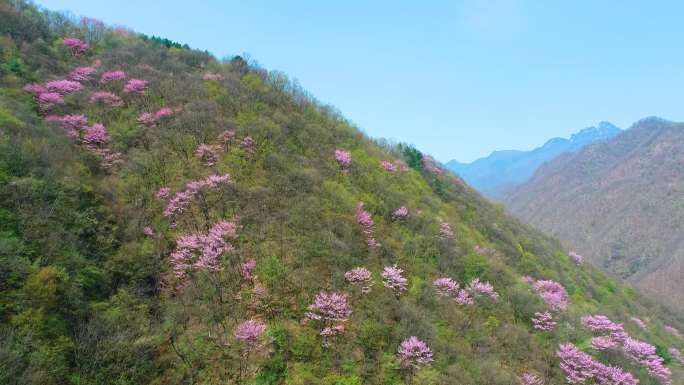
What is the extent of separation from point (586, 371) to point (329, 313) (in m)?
13.0

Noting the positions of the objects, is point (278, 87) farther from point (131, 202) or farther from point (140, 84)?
point (131, 202)

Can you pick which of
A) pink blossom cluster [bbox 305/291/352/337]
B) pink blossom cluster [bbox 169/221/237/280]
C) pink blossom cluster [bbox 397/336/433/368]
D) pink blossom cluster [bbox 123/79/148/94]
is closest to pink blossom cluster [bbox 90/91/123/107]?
pink blossom cluster [bbox 123/79/148/94]

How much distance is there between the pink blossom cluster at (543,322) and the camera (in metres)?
21.7

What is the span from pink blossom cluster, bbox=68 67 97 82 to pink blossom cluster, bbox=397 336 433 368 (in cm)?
3232

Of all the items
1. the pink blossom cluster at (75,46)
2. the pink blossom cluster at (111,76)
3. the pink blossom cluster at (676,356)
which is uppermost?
the pink blossom cluster at (75,46)

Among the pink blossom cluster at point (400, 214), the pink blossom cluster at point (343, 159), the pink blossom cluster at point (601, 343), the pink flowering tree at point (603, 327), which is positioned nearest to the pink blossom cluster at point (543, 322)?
the pink blossom cluster at point (601, 343)

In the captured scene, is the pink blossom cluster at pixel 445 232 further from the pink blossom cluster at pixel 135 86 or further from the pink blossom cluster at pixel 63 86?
the pink blossom cluster at pixel 63 86

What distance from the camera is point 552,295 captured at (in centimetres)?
2622

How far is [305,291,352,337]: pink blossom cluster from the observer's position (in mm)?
16781

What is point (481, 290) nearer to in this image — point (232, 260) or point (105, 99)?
point (232, 260)

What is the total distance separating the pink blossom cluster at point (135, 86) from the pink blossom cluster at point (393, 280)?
2497 cm

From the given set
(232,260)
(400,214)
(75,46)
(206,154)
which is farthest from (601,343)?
(75,46)

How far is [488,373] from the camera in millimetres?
16781

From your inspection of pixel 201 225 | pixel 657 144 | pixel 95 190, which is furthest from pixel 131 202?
pixel 657 144
